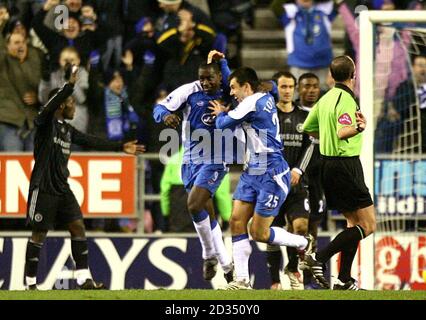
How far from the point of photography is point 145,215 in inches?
595

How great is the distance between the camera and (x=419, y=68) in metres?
15.8

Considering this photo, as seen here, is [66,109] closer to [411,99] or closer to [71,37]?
[71,37]

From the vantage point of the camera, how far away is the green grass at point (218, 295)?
11.2 m

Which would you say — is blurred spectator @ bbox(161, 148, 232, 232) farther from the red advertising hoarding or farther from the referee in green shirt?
the referee in green shirt

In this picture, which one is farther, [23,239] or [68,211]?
[23,239]

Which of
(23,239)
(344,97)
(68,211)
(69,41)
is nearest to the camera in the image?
(344,97)

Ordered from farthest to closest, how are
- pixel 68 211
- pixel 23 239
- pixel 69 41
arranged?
pixel 69 41, pixel 23 239, pixel 68 211

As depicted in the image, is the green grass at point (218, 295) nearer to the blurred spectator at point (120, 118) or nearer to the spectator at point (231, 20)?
the blurred spectator at point (120, 118)

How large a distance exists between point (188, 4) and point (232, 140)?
3.02 metres

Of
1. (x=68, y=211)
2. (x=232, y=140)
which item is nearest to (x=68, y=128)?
(x=68, y=211)

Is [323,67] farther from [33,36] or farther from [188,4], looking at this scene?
A: [33,36]

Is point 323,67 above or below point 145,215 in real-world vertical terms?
above

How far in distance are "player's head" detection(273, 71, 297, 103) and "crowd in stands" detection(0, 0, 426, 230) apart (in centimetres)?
200

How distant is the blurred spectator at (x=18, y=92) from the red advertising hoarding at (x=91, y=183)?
0.73m
